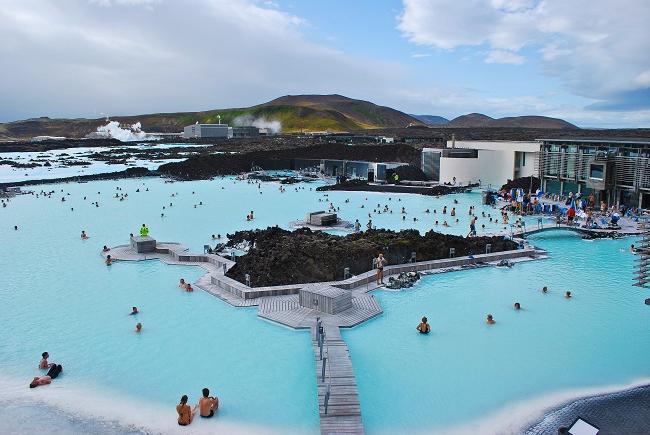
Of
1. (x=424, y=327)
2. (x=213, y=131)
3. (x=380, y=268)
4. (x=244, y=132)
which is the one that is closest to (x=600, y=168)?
(x=380, y=268)

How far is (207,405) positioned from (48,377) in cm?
396

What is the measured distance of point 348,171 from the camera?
54469 millimetres

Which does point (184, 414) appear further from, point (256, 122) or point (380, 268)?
point (256, 122)

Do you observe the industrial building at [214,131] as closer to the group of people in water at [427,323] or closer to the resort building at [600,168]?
the resort building at [600,168]

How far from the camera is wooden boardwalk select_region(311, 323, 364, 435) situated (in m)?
8.90

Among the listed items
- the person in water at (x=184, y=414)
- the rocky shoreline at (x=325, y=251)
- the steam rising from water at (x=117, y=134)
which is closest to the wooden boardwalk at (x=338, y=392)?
the person in water at (x=184, y=414)

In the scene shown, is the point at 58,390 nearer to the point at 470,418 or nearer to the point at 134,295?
the point at 134,295

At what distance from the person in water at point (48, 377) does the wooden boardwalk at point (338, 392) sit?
18.3 feet

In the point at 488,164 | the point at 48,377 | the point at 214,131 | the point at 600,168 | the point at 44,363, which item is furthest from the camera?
the point at 214,131

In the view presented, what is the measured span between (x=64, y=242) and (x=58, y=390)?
628 inches

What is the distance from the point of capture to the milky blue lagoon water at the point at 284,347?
979cm

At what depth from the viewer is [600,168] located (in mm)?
30500

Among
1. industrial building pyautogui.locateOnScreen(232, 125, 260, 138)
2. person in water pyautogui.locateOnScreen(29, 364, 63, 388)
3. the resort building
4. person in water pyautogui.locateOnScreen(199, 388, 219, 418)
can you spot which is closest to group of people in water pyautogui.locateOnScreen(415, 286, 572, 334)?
person in water pyautogui.locateOnScreen(199, 388, 219, 418)

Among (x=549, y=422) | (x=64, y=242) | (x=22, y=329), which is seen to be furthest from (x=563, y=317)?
(x=64, y=242)
